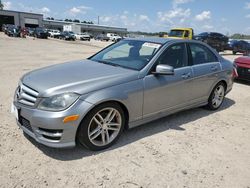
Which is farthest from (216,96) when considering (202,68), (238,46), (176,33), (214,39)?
(238,46)

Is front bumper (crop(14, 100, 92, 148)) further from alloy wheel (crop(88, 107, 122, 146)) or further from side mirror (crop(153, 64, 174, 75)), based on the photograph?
side mirror (crop(153, 64, 174, 75))

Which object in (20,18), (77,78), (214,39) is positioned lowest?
(77,78)

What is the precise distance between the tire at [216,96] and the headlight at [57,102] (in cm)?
343

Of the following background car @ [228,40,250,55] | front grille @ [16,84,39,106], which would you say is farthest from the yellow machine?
front grille @ [16,84,39,106]

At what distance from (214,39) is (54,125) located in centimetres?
2164

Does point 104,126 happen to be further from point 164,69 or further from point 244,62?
Result: point 244,62

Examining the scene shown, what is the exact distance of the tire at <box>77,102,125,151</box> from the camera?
3291 millimetres

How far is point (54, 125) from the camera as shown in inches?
120

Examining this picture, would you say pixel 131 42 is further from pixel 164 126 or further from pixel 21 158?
pixel 21 158

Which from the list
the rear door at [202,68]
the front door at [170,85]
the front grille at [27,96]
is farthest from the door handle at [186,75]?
the front grille at [27,96]

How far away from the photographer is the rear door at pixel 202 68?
4.79 metres

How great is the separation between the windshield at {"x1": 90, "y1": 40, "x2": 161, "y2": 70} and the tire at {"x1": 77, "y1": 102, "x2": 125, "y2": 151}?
85 centimetres

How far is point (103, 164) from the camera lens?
3.24m

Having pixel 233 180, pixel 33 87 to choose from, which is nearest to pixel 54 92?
pixel 33 87
